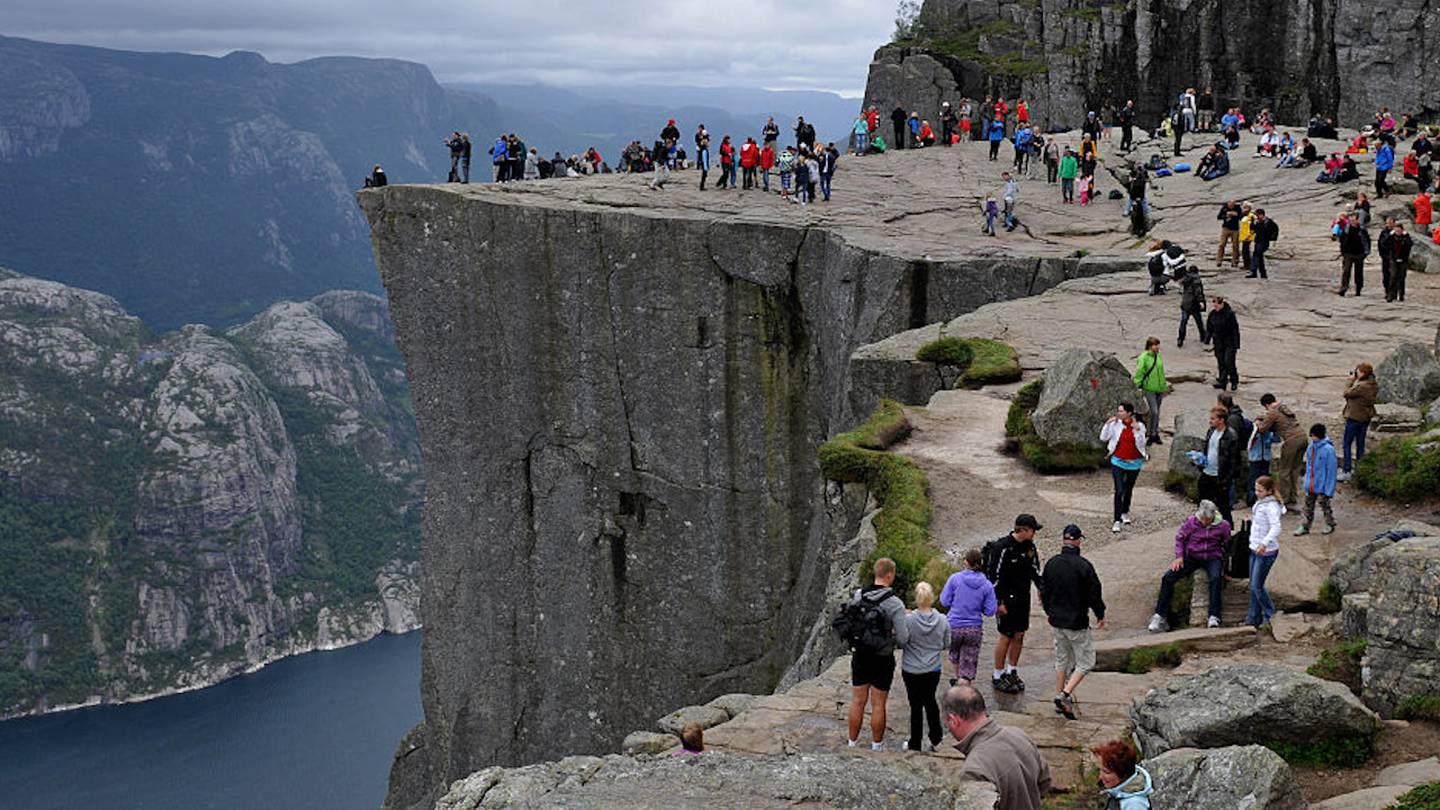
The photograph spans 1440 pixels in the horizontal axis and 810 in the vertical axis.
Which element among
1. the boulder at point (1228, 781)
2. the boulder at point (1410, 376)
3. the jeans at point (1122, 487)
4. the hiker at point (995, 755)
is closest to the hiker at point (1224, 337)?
the boulder at point (1410, 376)

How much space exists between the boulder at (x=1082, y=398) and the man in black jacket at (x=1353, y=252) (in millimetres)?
Result: 12196

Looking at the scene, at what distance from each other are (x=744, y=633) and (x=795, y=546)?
10.5ft

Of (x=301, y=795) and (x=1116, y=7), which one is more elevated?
(x=1116, y=7)

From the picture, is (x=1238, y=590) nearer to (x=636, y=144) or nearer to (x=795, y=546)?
(x=795, y=546)

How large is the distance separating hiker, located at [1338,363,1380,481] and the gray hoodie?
1113 cm

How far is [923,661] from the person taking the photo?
14805 mm

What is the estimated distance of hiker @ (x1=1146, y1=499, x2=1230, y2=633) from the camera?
1772 cm

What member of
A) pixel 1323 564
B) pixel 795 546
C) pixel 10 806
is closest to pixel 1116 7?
pixel 795 546

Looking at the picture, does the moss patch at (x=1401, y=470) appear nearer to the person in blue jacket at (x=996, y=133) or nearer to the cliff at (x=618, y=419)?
the cliff at (x=618, y=419)

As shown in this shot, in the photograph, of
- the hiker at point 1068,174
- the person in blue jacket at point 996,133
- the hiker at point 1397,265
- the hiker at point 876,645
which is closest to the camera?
the hiker at point 876,645

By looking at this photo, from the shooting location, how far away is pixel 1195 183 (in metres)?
51.1

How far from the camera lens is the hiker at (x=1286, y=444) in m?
21.3

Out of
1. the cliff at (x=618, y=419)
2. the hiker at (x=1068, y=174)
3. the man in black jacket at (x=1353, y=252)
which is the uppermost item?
the hiker at (x=1068, y=174)

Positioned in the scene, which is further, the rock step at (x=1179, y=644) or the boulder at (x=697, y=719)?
the boulder at (x=697, y=719)
